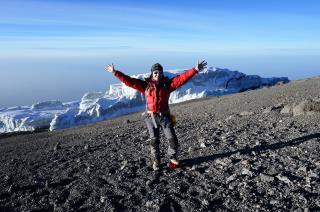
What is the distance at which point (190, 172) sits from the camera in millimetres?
6953

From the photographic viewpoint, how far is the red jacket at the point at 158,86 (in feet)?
23.5

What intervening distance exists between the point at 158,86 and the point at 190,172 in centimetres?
152

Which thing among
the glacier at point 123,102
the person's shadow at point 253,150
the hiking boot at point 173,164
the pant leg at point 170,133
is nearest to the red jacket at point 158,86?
the pant leg at point 170,133

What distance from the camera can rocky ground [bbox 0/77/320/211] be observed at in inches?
224

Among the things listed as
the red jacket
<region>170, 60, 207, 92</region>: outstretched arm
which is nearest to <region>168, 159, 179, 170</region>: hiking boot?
the red jacket

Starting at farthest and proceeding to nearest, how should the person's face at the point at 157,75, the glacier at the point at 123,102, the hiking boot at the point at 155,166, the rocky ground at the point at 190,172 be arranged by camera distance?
1. the glacier at the point at 123,102
2. the hiking boot at the point at 155,166
3. the person's face at the point at 157,75
4. the rocky ground at the point at 190,172

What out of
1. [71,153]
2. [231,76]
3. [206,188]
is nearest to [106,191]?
[206,188]

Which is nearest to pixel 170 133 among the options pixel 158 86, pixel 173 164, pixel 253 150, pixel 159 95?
pixel 173 164

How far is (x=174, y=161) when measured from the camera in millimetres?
7203

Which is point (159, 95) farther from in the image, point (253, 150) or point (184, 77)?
point (253, 150)

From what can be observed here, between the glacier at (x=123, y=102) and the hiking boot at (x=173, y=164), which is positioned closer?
the hiking boot at (x=173, y=164)

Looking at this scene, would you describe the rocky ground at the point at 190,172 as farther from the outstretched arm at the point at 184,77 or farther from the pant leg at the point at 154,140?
the outstretched arm at the point at 184,77

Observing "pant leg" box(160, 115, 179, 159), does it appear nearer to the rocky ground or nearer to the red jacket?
the red jacket

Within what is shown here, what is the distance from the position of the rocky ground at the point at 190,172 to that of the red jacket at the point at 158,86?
3.65 feet
